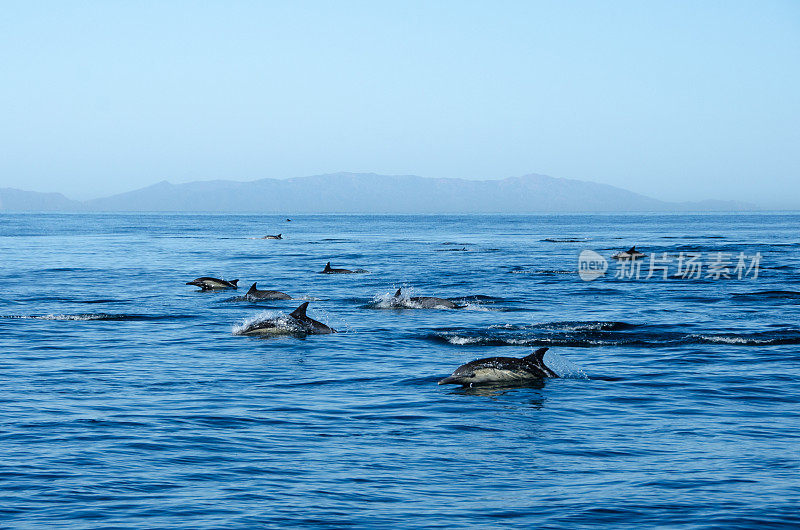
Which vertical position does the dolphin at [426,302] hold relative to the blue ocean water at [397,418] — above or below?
above

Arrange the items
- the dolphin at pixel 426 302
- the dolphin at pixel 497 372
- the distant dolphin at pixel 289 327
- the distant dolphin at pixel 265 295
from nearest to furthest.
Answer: the dolphin at pixel 497 372
the distant dolphin at pixel 289 327
the dolphin at pixel 426 302
the distant dolphin at pixel 265 295

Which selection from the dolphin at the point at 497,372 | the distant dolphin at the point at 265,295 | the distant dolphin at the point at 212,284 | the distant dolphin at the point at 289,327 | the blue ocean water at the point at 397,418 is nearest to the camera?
the blue ocean water at the point at 397,418

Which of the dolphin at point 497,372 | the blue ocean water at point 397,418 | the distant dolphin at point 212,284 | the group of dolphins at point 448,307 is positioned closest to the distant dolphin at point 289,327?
the group of dolphins at point 448,307

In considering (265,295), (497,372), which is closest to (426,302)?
(265,295)

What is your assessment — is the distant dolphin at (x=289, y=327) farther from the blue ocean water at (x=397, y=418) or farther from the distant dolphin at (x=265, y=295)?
the distant dolphin at (x=265, y=295)

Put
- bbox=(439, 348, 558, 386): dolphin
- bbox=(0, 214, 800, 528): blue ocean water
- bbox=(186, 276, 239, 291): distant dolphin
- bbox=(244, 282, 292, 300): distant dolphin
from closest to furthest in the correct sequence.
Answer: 1. bbox=(0, 214, 800, 528): blue ocean water
2. bbox=(439, 348, 558, 386): dolphin
3. bbox=(244, 282, 292, 300): distant dolphin
4. bbox=(186, 276, 239, 291): distant dolphin

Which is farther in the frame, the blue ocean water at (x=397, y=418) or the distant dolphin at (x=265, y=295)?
the distant dolphin at (x=265, y=295)

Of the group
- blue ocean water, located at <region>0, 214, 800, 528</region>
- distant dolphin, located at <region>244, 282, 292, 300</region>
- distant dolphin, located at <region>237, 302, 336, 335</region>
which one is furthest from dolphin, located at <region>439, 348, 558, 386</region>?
distant dolphin, located at <region>244, 282, 292, 300</region>

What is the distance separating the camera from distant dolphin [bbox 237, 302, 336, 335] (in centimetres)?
2448

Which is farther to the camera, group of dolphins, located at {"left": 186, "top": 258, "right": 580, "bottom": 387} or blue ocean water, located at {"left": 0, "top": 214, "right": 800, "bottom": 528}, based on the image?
group of dolphins, located at {"left": 186, "top": 258, "right": 580, "bottom": 387}

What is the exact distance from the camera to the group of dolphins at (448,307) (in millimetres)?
17234

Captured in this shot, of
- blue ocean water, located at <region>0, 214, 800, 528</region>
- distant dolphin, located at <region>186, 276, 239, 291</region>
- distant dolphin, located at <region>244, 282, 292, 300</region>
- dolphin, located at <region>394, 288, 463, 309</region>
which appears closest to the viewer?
blue ocean water, located at <region>0, 214, 800, 528</region>

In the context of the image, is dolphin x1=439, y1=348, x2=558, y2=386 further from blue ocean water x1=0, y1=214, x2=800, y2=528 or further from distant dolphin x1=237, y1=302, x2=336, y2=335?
distant dolphin x1=237, y1=302, x2=336, y2=335

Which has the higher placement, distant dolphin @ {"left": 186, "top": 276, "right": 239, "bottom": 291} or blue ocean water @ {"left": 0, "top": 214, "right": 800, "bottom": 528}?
distant dolphin @ {"left": 186, "top": 276, "right": 239, "bottom": 291}
